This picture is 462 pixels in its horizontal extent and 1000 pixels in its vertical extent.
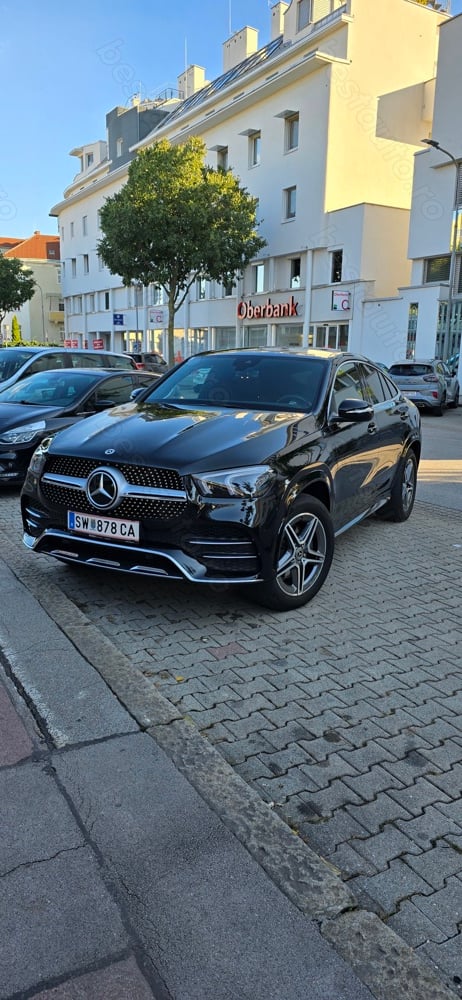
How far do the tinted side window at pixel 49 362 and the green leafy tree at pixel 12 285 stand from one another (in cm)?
4583

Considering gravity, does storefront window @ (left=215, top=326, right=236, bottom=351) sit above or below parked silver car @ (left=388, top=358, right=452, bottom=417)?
above

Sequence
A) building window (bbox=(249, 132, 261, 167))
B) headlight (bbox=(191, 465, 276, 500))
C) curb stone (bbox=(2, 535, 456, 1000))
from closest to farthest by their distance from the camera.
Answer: curb stone (bbox=(2, 535, 456, 1000)) < headlight (bbox=(191, 465, 276, 500)) < building window (bbox=(249, 132, 261, 167))

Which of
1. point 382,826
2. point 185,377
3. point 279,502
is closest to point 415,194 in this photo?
point 185,377

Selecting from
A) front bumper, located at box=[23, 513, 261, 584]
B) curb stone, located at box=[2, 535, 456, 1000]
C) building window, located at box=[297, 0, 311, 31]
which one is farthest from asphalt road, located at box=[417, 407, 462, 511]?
building window, located at box=[297, 0, 311, 31]

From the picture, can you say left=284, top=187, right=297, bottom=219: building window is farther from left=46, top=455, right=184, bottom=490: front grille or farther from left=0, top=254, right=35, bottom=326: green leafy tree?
left=46, top=455, right=184, bottom=490: front grille

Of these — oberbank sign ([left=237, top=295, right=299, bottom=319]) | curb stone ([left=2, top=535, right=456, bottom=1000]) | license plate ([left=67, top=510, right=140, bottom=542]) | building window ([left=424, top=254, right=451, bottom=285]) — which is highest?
building window ([left=424, top=254, right=451, bottom=285])

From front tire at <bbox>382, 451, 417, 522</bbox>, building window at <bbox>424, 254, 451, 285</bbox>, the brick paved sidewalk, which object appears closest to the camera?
the brick paved sidewalk

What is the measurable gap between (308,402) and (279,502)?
3.92 feet

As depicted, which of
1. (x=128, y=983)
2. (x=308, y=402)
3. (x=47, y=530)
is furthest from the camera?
(x=308, y=402)

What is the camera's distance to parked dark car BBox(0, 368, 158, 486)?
779 cm

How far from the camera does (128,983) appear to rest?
71.3 inches

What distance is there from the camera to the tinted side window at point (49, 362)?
35.9ft

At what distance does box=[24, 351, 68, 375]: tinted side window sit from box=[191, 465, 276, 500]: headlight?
769 cm

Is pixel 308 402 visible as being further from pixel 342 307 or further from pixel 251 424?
pixel 342 307
